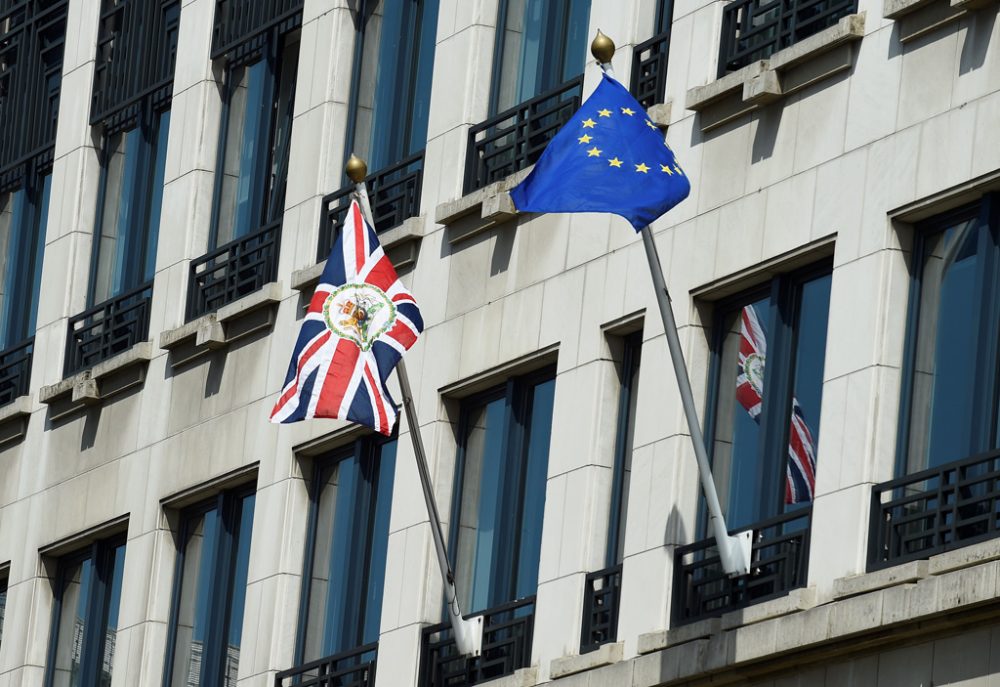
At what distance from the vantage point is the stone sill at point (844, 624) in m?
22.6

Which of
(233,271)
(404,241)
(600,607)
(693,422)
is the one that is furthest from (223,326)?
(693,422)

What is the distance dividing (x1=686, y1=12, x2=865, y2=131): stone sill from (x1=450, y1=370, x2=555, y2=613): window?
10.8 feet

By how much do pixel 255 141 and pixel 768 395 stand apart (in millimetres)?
10534

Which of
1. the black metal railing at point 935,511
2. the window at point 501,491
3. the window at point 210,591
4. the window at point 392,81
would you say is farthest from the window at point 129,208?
the black metal railing at point 935,511

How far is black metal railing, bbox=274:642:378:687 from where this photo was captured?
30.5 meters

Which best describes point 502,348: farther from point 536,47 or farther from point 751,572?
point 751,572

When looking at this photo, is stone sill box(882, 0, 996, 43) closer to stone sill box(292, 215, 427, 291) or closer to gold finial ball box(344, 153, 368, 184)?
gold finial ball box(344, 153, 368, 184)

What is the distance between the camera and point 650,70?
28.8 meters

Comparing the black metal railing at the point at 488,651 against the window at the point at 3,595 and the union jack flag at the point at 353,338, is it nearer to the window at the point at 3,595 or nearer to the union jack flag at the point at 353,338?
the union jack flag at the point at 353,338

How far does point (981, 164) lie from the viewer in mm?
24031

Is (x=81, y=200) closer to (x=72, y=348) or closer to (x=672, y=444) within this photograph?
(x=72, y=348)

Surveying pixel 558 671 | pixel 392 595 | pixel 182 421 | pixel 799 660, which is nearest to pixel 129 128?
pixel 182 421

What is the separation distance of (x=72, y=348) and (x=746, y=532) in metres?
13.6

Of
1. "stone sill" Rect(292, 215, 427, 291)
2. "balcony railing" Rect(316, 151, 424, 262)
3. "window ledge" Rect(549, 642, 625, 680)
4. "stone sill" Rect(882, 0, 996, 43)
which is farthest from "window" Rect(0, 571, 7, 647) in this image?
"stone sill" Rect(882, 0, 996, 43)
